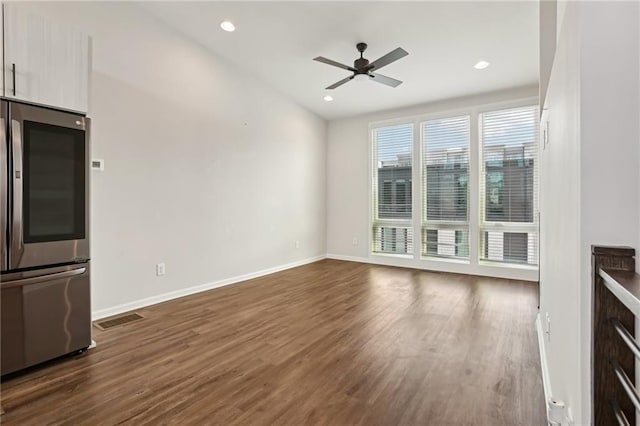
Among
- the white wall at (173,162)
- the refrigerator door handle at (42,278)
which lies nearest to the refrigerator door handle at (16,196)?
the refrigerator door handle at (42,278)

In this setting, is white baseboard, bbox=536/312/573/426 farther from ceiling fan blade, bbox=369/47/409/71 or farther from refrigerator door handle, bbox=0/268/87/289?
refrigerator door handle, bbox=0/268/87/289

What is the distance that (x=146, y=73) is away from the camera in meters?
3.70

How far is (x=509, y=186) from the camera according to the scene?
5.17 meters

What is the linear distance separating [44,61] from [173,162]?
1.77m

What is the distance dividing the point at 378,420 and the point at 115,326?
8.79ft

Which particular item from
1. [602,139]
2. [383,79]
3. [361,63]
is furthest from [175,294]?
[602,139]

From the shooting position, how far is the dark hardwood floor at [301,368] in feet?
5.97

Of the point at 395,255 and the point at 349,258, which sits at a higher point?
the point at 395,255

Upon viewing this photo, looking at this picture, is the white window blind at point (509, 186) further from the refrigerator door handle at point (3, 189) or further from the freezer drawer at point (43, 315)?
the refrigerator door handle at point (3, 189)

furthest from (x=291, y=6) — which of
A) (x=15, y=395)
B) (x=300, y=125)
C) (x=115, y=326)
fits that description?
(x=15, y=395)

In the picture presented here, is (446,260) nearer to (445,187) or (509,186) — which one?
(445,187)

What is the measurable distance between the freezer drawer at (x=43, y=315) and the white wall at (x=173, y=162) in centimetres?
83

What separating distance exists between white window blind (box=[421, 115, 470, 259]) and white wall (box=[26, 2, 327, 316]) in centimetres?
264

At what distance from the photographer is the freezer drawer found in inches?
84.3
